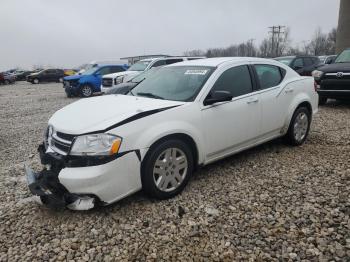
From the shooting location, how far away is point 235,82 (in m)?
→ 4.34

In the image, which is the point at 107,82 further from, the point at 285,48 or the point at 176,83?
the point at 285,48

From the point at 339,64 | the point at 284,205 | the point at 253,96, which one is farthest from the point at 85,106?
the point at 339,64

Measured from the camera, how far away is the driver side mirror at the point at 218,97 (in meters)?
3.77

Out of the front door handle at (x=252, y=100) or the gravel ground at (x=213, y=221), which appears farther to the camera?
the front door handle at (x=252, y=100)

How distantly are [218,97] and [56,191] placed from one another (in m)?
2.13

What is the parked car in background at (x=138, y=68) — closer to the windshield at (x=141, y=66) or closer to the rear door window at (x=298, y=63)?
the windshield at (x=141, y=66)

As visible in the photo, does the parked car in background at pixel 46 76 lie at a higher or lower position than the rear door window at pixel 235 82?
lower

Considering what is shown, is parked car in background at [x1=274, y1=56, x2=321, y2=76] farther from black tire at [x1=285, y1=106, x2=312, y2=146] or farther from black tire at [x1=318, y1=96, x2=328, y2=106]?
black tire at [x1=285, y1=106, x2=312, y2=146]

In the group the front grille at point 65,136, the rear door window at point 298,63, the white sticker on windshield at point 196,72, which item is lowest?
the front grille at point 65,136

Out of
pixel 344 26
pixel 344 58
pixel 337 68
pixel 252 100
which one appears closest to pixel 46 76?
pixel 344 58

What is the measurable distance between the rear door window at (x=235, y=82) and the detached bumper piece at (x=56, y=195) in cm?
212

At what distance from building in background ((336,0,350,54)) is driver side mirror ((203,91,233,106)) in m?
44.9

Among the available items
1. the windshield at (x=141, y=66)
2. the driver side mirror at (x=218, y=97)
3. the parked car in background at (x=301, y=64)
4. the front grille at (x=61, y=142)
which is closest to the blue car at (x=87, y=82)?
the windshield at (x=141, y=66)

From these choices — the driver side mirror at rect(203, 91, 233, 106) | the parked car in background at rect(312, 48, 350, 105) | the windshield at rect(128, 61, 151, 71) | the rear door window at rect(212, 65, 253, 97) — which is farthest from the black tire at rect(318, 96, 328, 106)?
the windshield at rect(128, 61, 151, 71)
